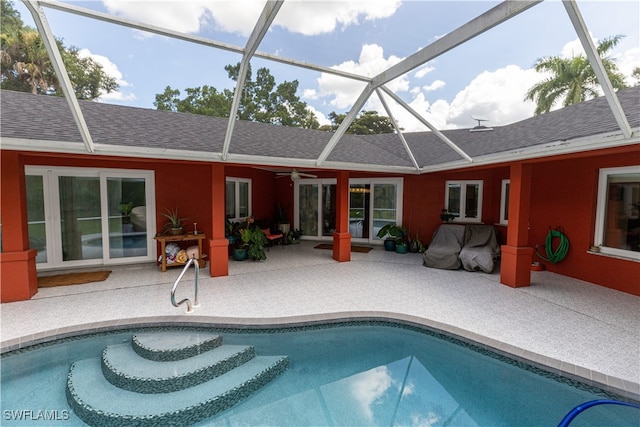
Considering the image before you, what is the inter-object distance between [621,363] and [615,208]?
399cm

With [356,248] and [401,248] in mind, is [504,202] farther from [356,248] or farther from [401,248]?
[356,248]

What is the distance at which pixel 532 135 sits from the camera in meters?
6.15

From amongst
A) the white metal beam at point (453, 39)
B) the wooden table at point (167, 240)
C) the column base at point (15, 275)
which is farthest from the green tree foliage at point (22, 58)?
the white metal beam at point (453, 39)

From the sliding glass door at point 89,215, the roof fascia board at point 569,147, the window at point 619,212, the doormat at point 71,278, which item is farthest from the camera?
the sliding glass door at point 89,215

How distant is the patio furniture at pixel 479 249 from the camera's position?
729cm

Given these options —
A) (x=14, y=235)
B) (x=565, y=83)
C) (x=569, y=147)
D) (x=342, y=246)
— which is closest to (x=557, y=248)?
(x=569, y=147)

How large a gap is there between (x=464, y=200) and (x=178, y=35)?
893 centimetres

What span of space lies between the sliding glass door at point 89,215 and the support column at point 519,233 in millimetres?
8576

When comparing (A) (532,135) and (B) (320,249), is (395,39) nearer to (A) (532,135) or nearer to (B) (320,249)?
(A) (532,135)

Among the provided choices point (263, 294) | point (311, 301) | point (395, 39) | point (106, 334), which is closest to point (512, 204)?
point (395, 39)

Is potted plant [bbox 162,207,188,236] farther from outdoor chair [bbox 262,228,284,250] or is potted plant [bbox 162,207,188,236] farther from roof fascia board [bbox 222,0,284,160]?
roof fascia board [bbox 222,0,284,160]

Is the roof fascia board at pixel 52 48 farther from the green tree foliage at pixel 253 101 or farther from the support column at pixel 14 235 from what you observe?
the green tree foliage at pixel 253 101

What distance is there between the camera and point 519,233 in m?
6.11

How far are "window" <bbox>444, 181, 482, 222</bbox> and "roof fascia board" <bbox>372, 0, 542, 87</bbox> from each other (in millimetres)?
6309
